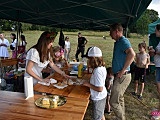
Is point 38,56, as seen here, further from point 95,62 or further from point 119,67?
point 119,67

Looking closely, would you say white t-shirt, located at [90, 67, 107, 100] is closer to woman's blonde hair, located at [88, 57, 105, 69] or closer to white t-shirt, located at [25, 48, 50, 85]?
woman's blonde hair, located at [88, 57, 105, 69]

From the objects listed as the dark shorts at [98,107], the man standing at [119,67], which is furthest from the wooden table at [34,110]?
the man standing at [119,67]

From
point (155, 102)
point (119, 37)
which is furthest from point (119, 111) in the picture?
point (155, 102)

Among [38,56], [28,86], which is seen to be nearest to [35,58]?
[38,56]

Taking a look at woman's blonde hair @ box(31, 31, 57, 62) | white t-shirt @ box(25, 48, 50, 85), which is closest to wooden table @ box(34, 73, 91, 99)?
white t-shirt @ box(25, 48, 50, 85)

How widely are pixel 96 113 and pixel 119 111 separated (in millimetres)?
587

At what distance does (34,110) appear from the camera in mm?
1496

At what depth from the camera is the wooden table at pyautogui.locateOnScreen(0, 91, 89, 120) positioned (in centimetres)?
139

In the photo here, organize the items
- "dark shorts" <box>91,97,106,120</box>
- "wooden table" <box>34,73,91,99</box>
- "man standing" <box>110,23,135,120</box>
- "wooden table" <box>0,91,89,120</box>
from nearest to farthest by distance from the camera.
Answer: "wooden table" <box>0,91,89,120</box>
"wooden table" <box>34,73,91,99</box>
"dark shorts" <box>91,97,106,120</box>
"man standing" <box>110,23,135,120</box>

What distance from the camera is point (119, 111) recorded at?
2.65 m

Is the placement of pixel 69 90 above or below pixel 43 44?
below

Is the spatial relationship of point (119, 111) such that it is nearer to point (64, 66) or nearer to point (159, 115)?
point (159, 115)

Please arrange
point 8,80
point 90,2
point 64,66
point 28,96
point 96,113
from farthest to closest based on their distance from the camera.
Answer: point 64,66 → point 8,80 → point 90,2 → point 96,113 → point 28,96

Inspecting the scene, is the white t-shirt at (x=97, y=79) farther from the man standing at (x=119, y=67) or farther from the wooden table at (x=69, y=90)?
the man standing at (x=119, y=67)
